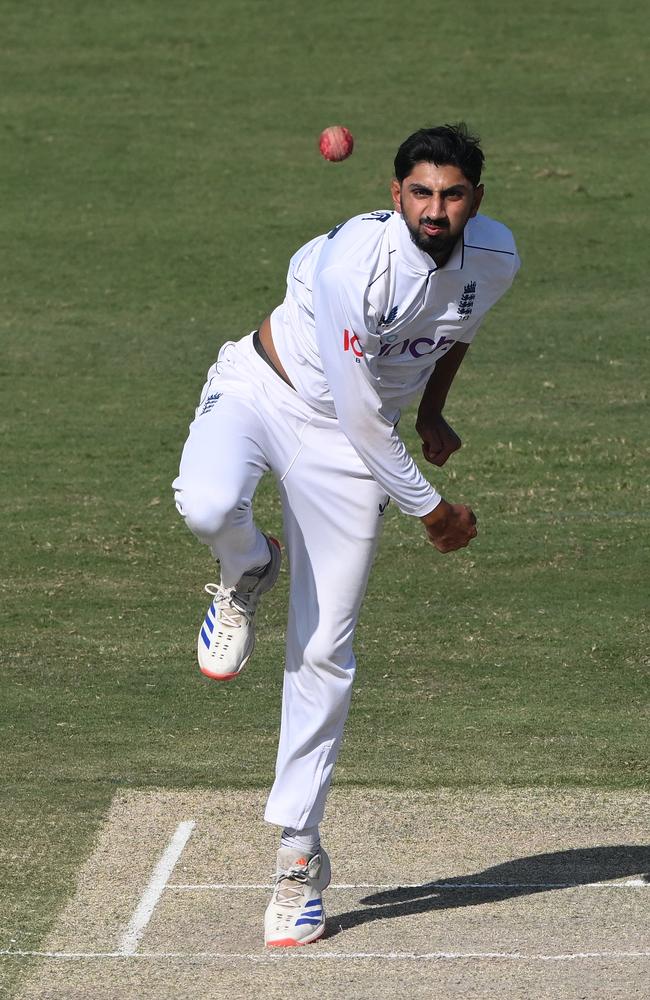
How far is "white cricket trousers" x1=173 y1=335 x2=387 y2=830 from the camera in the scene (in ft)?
18.2

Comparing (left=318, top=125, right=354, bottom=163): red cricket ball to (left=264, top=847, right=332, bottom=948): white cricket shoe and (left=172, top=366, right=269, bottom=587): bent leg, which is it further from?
(left=264, top=847, right=332, bottom=948): white cricket shoe

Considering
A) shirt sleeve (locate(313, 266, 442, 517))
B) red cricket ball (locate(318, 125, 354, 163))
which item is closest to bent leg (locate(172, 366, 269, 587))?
shirt sleeve (locate(313, 266, 442, 517))

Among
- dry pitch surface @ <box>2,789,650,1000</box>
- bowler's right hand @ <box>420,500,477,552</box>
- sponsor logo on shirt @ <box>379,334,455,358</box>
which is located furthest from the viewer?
sponsor logo on shirt @ <box>379,334,455,358</box>

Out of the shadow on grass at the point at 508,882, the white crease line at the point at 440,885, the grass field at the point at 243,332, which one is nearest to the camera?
the shadow on grass at the point at 508,882

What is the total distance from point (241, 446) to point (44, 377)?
949 cm

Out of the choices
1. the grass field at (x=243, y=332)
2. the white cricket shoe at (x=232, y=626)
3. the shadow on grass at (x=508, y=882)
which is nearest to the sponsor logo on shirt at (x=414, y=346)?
the white cricket shoe at (x=232, y=626)

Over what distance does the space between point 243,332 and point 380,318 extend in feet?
34.2

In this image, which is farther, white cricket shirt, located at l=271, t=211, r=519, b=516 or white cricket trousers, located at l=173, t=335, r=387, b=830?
white cricket trousers, located at l=173, t=335, r=387, b=830

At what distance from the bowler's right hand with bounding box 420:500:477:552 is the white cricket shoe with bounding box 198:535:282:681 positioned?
0.72m

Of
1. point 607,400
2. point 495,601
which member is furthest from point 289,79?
point 495,601

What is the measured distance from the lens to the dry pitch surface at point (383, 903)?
5.15 meters

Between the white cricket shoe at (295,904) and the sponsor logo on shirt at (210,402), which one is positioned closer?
the white cricket shoe at (295,904)

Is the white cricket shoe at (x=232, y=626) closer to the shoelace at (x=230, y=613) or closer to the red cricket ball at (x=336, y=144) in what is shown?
the shoelace at (x=230, y=613)

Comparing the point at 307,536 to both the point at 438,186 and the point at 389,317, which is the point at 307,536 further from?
the point at 438,186
